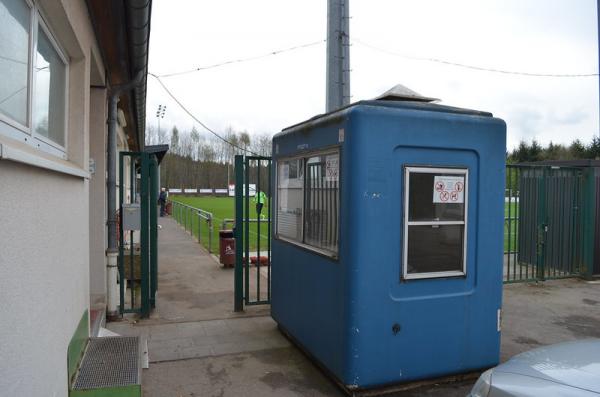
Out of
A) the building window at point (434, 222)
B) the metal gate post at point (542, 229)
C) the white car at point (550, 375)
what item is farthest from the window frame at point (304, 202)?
the metal gate post at point (542, 229)

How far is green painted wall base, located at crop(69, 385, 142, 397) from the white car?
2.29 metres

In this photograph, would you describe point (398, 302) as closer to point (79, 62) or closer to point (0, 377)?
point (0, 377)

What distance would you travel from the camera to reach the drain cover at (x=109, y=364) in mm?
3525

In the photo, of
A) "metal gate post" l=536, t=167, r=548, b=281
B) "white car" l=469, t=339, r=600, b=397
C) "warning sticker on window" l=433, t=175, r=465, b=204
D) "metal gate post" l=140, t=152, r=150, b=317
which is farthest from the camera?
"metal gate post" l=536, t=167, r=548, b=281

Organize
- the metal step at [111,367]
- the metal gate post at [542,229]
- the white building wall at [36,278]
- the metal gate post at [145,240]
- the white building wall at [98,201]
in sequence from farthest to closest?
the metal gate post at [542,229] → the metal gate post at [145,240] → the white building wall at [98,201] → the metal step at [111,367] → the white building wall at [36,278]

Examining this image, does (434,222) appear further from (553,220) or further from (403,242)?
(553,220)

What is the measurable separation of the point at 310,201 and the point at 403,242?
1.12 metres

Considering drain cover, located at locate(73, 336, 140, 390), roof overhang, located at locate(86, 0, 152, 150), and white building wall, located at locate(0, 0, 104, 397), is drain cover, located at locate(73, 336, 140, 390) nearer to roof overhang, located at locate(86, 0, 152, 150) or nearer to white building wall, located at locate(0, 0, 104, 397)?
white building wall, located at locate(0, 0, 104, 397)

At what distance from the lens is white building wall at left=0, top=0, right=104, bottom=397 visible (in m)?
1.94

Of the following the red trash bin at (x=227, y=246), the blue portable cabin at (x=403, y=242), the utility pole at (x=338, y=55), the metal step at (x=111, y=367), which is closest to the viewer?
the metal step at (x=111, y=367)

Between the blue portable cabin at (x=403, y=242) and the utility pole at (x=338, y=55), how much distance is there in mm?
3139

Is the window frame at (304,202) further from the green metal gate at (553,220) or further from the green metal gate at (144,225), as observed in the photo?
the green metal gate at (553,220)

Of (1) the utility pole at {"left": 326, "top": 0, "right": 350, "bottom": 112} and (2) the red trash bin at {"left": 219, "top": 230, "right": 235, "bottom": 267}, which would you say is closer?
(1) the utility pole at {"left": 326, "top": 0, "right": 350, "bottom": 112}

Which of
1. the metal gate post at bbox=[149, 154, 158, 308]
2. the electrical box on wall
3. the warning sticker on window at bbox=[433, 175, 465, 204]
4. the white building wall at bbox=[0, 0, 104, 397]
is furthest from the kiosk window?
the white building wall at bbox=[0, 0, 104, 397]
